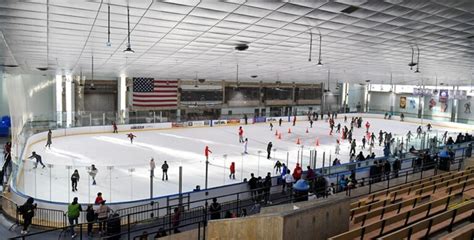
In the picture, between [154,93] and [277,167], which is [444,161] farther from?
[154,93]

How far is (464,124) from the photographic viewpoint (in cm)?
3988

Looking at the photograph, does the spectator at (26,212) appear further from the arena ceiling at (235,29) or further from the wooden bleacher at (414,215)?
the wooden bleacher at (414,215)

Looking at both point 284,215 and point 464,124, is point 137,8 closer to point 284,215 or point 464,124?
point 284,215

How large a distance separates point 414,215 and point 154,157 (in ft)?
49.7

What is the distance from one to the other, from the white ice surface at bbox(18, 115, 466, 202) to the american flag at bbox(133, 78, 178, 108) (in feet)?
23.6

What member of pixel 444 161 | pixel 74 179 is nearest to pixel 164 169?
pixel 74 179

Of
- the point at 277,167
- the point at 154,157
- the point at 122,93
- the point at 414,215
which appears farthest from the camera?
the point at 122,93

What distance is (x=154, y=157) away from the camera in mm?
19938

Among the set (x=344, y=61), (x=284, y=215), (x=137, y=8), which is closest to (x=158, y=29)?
(x=137, y=8)

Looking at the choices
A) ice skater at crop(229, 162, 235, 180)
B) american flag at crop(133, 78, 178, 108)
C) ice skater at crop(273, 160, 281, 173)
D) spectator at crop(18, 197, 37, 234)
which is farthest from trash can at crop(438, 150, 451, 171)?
american flag at crop(133, 78, 178, 108)

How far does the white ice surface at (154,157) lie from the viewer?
13172 mm

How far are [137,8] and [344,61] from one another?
621 inches

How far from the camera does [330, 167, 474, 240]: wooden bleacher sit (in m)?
5.40

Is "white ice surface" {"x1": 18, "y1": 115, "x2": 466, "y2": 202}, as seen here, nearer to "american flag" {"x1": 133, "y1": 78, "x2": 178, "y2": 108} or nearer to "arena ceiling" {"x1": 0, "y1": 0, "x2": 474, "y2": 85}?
"arena ceiling" {"x1": 0, "y1": 0, "x2": 474, "y2": 85}
